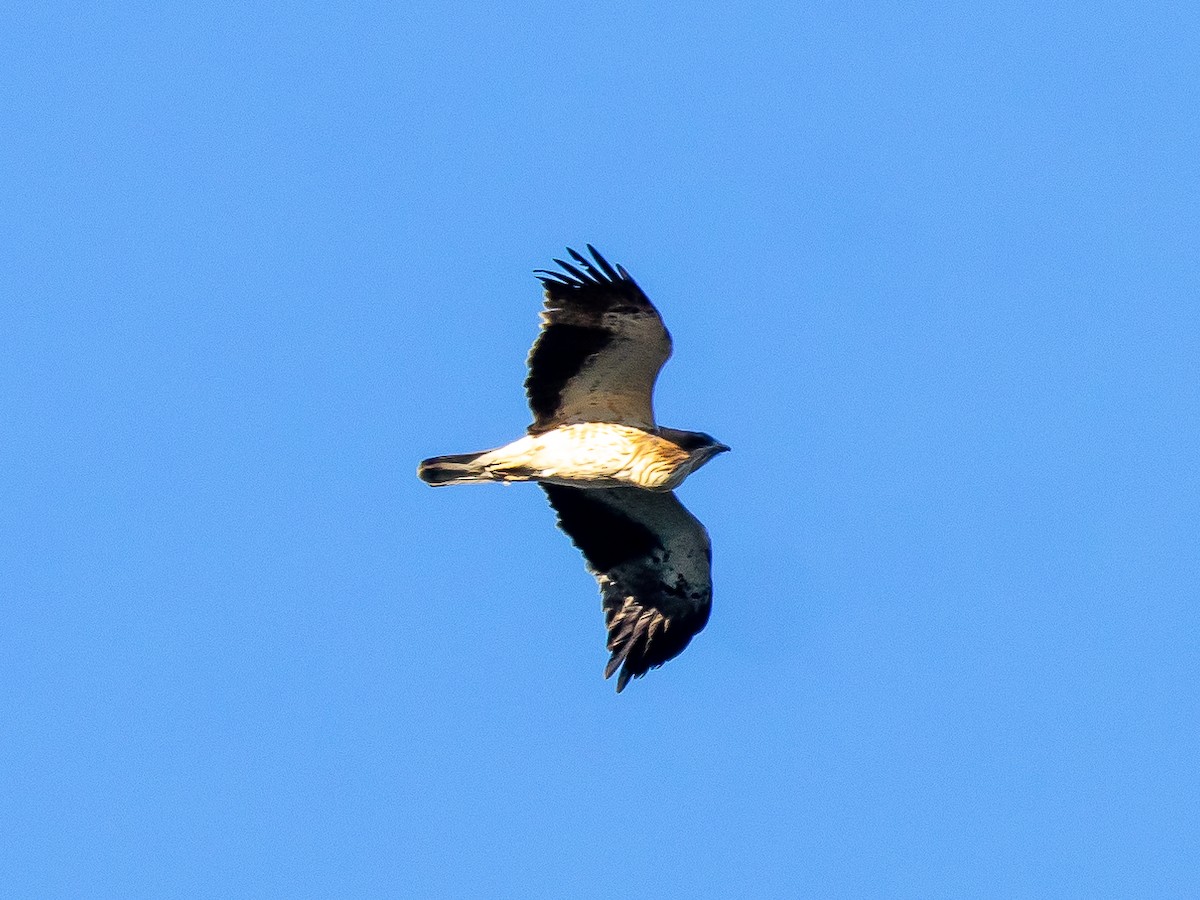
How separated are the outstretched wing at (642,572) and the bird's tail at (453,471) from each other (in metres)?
1.24

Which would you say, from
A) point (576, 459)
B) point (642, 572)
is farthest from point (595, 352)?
point (642, 572)

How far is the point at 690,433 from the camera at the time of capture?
66.0 ft

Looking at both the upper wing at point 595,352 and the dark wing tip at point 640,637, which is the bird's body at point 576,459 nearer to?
the upper wing at point 595,352

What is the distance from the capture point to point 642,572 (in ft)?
70.4

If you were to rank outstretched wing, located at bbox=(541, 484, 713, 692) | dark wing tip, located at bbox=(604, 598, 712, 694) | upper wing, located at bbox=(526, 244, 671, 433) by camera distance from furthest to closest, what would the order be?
dark wing tip, located at bbox=(604, 598, 712, 694)
outstretched wing, located at bbox=(541, 484, 713, 692)
upper wing, located at bbox=(526, 244, 671, 433)

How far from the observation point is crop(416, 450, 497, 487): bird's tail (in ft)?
65.9

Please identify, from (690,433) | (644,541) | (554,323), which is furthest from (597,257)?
(644,541)

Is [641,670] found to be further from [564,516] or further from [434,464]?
[434,464]

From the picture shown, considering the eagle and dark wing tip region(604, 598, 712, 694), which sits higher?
the eagle

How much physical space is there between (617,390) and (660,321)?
3.25 feet

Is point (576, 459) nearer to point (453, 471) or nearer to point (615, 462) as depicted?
point (615, 462)

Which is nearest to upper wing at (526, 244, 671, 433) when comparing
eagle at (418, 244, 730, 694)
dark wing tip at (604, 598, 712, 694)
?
eagle at (418, 244, 730, 694)

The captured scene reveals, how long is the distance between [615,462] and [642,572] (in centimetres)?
191

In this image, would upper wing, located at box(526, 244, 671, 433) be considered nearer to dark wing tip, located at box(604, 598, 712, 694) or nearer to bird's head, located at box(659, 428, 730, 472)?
bird's head, located at box(659, 428, 730, 472)
